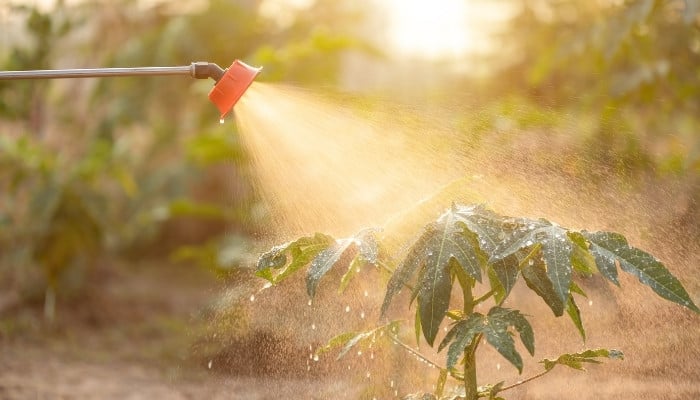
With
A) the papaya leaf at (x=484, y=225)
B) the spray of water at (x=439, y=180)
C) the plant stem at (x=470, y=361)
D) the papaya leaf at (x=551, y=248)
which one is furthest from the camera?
the spray of water at (x=439, y=180)

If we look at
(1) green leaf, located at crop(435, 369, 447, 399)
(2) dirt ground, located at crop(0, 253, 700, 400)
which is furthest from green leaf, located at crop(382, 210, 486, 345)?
(2) dirt ground, located at crop(0, 253, 700, 400)

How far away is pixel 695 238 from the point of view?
286 centimetres

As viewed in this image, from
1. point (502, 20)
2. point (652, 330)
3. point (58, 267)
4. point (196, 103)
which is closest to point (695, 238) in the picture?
point (652, 330)

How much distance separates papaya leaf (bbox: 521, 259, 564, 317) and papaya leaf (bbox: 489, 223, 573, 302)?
0.31 ft

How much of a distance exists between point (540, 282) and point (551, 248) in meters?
0.14

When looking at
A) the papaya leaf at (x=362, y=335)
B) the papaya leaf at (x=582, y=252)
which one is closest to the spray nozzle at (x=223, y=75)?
the papaya leaf at (x=362, y=335)

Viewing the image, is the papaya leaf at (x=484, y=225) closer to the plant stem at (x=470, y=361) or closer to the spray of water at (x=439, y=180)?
the plant stem at (x=470, y=361)

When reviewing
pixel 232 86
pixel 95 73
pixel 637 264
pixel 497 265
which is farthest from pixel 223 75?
pixel 637 264

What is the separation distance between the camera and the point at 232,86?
187 cm

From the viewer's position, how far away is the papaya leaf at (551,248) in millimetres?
1396

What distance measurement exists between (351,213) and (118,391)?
4.55 ft

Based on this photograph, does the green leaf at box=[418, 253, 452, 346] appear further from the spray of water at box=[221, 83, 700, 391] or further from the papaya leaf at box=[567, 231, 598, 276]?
the spray of water at box=[221, 83, 700, 391]

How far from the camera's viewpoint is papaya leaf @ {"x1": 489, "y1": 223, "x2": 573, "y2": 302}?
4.58 ft

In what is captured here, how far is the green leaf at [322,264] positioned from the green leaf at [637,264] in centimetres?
49
